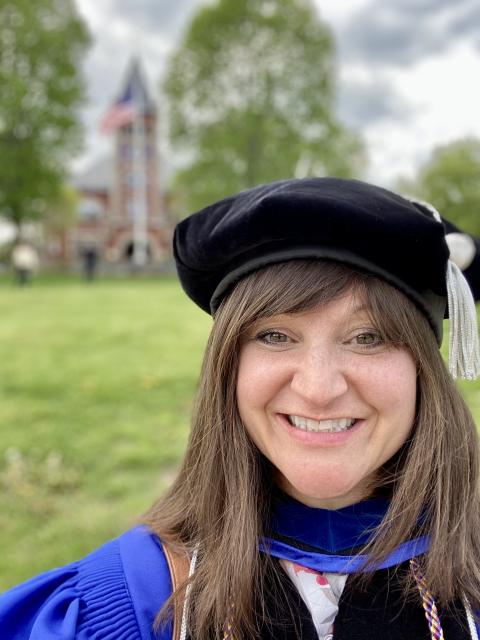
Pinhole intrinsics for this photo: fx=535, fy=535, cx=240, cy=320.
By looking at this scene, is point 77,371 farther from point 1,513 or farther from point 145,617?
point 145,617

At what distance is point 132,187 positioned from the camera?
117ft

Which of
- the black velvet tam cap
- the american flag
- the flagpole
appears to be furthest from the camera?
the flagpole

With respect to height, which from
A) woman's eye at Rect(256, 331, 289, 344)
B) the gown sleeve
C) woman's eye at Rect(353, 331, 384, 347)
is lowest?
the gown sleeve

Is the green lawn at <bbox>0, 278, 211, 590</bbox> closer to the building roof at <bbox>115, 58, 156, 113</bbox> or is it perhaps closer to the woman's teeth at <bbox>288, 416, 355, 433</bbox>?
the woman's teeth at <bbox>288, 416, 355, 433</bbox>

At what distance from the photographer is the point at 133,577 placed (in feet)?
4.06

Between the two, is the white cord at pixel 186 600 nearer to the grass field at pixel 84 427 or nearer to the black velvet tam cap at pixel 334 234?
the black velvet tam cap at pixel 334 234

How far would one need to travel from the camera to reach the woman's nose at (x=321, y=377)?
44.8 inches

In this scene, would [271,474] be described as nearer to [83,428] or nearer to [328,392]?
[328,392]

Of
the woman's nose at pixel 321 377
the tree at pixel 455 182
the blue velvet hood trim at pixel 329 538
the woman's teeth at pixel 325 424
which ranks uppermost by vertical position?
the tree at pixel 455 182

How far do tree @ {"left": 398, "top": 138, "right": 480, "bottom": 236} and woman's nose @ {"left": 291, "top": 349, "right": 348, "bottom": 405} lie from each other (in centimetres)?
224

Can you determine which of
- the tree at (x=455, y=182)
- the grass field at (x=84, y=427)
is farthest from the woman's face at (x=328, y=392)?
the tree at (x=455, y=182)

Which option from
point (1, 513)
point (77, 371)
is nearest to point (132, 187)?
point (77, 371)

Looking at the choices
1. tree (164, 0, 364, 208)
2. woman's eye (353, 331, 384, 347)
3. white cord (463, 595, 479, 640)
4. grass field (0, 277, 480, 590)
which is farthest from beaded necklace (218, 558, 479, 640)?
tree (164, 0, 364, 208)

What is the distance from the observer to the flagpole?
99.9ft
